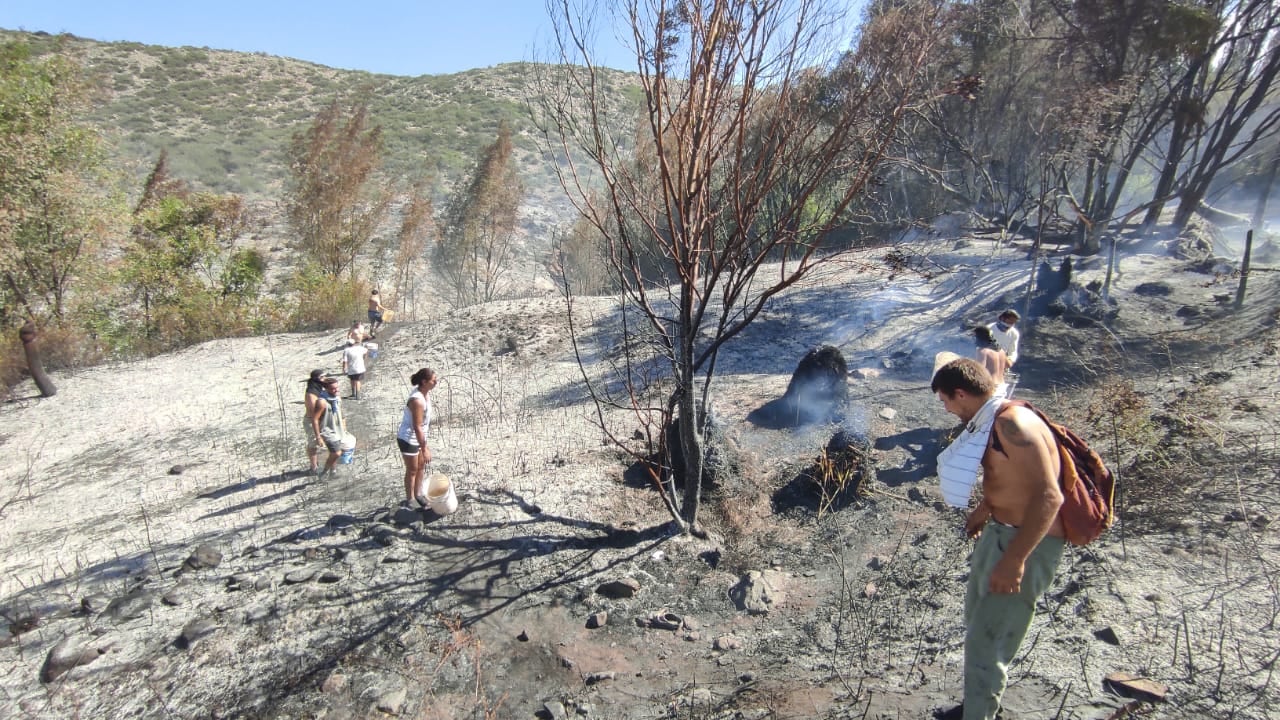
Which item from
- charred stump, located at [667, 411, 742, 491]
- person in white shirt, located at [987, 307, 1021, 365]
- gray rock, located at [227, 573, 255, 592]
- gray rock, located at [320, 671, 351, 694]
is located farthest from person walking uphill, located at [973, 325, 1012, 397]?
gray rock, located at [227, 573, 255, 592]

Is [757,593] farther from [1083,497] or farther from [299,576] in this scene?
[299,576]

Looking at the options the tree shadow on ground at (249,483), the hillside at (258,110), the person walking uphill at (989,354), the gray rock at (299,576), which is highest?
the hillside at (258,110)

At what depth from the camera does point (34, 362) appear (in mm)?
12281

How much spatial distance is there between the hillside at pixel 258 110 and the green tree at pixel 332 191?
39.7ft

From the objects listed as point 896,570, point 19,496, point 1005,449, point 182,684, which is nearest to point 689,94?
point 1005,449

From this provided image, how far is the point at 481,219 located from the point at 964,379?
68.0ft

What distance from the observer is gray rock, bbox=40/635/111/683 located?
3846 millimetres

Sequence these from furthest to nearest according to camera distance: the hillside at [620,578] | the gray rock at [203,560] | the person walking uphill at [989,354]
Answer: the person walking uphill at [989,354] → the gray rock at [203,560] → the hillside at [620,578]

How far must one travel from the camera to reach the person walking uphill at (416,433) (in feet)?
17.6

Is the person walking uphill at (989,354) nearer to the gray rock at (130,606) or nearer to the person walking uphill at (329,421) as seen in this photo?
the person walking uphill at (329,421)

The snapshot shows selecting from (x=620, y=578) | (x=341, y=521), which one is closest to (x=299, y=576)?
(x=341, y=521)

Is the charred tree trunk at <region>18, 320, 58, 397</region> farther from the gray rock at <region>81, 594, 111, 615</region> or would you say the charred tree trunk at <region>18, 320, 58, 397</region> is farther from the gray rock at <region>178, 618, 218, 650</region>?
the gray rock at <region>178, 618, 218, 650</region>

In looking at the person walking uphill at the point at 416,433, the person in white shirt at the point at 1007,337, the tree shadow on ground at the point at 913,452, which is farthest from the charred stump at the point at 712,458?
the person in white shirt at the point at 1007,337

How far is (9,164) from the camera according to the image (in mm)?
12977
